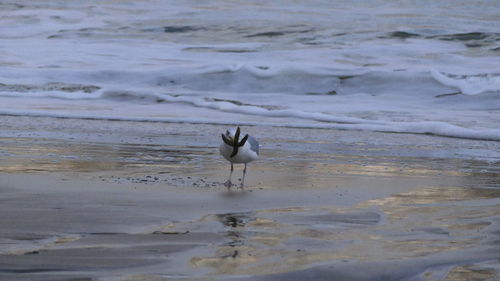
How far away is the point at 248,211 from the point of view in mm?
4855

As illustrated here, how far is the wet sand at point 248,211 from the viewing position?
343cm

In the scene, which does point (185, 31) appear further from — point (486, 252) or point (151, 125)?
point (486, 252)

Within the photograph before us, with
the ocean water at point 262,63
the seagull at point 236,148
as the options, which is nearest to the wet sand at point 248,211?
the seagull at point 236,148

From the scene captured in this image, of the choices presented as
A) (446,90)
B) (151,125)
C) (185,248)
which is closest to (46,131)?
(151,125)

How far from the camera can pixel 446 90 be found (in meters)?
14.7

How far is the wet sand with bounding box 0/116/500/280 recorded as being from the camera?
3.43 metres

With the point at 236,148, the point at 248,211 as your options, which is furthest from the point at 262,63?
the point at 248,211

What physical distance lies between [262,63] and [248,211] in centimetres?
1370

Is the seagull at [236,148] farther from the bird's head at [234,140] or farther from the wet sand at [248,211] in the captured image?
the wet sand at [248,211]

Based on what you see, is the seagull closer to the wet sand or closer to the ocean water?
the wet sand

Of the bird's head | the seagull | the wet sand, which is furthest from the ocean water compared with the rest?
the bird's head

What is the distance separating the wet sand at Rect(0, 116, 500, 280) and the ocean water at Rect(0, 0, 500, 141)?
8.96 ft

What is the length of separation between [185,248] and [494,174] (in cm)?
357

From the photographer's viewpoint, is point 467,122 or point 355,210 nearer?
point 355,210
